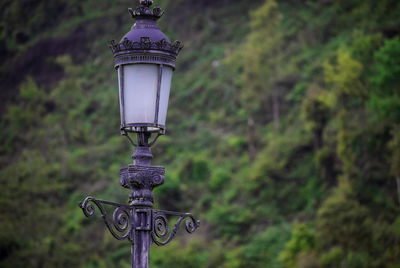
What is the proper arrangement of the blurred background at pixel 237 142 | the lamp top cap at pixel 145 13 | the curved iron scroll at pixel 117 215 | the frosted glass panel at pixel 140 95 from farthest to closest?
the blurred background at pixel 237 142 → the lamp top cap at pixel 145 13 → the frosted glass panel at pixel 140 95 → the curved iron scroll at pixel 117 215

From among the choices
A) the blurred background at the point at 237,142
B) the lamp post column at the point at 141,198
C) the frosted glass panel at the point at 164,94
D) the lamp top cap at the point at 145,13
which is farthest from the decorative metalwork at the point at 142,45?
the blurred background at the point at 237,142

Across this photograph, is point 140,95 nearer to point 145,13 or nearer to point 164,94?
point 164,94

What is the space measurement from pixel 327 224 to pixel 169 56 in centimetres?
1704

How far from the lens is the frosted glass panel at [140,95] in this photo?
11.9ft

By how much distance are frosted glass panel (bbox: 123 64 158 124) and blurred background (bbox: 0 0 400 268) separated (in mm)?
14943

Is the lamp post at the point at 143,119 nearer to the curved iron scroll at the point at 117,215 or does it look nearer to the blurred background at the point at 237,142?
the curved iron scroll at the point at 117,215

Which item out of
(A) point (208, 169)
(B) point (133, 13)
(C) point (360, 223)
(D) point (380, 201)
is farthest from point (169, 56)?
(A) point (208, 169)

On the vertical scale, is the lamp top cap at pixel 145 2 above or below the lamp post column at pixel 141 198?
above

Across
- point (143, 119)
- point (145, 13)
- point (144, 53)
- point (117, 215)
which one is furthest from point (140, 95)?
point (117, 215)

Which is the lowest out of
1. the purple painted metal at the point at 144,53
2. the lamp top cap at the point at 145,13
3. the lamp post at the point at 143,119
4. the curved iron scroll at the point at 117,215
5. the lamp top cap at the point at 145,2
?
the curved iron scroll at the point at 117,215

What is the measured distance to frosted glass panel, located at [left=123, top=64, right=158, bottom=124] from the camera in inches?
143

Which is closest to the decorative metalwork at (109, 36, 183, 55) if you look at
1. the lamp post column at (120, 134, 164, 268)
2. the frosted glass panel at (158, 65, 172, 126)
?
the frosted glass panel at (158, 65, 172, 126)

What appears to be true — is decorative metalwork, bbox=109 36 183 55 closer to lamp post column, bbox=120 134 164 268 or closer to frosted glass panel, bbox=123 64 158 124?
frosted glass panel, bbox=123 64 158 124

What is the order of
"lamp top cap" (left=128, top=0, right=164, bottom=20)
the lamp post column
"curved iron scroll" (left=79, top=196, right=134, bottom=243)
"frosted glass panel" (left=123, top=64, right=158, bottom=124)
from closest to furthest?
1. "curved iron scroll" (left=79, top=196, right=134, bottom=243)
2. the lamp post column
3. "frosted glass panel" (left=123, top=64, right=158, bottom=124)
4. "lamp top cap" (left=128, top=0, right=164, bottom=20)
